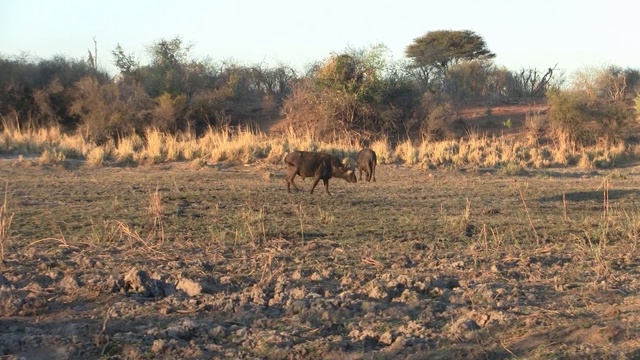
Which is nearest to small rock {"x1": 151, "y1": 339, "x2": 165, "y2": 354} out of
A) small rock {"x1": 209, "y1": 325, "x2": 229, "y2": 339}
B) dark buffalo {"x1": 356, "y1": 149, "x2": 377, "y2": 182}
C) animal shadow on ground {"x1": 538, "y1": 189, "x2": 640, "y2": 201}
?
small rock {"x1": 209, "y1": 325, "x2": 229, "y2": 339}

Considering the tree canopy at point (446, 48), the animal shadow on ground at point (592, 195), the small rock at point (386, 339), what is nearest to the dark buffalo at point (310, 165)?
the animal shadow on ground at point (592, 195)

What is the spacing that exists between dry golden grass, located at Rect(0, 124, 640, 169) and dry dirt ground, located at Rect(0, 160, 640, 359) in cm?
739

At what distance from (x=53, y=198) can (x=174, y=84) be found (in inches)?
851

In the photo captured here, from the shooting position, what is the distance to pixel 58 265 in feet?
25.3

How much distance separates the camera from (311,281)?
7215mm

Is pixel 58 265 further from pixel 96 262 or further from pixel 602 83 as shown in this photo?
pixel 602 83

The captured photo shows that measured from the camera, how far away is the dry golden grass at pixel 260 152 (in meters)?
20.9

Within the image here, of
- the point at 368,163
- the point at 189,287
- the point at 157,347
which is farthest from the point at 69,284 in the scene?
the point at 368,163

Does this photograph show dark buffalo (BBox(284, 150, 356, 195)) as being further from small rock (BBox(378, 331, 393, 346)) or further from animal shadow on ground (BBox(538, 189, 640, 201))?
small rock (BBox(378, 331, 393, 346))

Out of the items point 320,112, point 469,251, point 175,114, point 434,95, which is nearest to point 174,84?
point 175,114

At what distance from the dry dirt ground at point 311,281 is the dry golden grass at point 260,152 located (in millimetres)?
7395

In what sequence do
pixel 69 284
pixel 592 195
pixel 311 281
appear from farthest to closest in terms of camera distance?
pixel 592 195 < pixel 311 281 < pixel 69 284

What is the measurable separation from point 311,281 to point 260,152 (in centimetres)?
1496

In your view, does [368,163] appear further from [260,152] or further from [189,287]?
[189,287]
